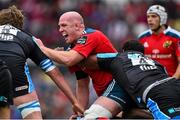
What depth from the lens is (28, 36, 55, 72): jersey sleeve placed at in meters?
8.31

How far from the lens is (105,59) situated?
353 inches

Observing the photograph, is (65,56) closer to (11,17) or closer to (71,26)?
(71,26)

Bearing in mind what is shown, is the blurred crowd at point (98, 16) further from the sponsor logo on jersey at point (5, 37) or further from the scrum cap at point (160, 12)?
the sponsor logo on jersey at point (5, 37)

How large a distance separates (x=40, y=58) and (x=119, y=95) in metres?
1.28

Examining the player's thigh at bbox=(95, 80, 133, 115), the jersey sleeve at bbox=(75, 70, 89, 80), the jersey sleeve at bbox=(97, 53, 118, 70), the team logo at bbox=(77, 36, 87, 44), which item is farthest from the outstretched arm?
the jersey sleeve at bbox=(75, 70, 89, 80)

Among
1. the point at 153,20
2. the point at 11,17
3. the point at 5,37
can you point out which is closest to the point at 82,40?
the point at 11,17

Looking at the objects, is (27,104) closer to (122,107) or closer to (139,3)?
(122,107)

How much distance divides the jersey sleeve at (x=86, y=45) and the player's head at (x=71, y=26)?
15cm

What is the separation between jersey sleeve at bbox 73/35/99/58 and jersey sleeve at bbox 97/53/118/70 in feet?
0.53

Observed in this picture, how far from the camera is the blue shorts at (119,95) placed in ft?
29.3

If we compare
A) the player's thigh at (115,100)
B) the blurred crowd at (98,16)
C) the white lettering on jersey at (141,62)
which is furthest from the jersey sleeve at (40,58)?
the blurred crowd at (98,16)

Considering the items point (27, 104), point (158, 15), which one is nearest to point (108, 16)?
point (158, 15)

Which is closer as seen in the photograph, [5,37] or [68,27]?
[5,37]

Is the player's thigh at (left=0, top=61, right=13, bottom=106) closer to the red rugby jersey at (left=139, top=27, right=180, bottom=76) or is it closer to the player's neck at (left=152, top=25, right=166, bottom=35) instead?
the red rugby jersey at (left=139, top=27, right=180, bottom=76)
